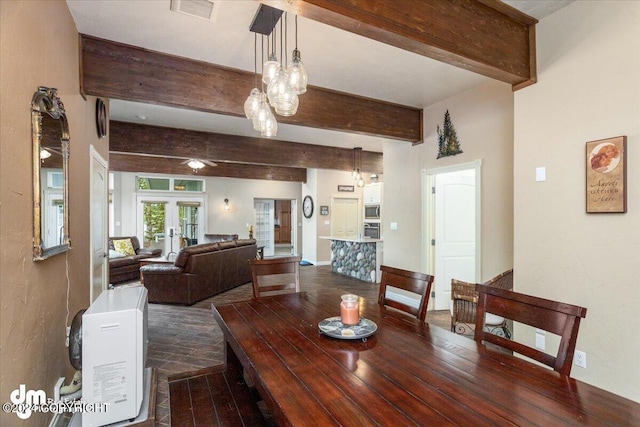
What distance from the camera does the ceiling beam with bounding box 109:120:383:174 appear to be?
4.89 metres

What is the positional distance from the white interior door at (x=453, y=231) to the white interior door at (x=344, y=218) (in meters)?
4.62

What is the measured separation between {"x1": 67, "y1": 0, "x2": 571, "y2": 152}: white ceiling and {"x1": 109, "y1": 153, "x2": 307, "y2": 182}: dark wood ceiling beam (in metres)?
3.97

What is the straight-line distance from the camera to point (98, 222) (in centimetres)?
343

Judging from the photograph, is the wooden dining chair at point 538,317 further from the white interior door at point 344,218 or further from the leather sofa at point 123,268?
the white interior door at point 344,218

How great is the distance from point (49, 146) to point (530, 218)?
3.41m

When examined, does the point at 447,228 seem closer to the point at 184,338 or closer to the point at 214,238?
the point at 184,338

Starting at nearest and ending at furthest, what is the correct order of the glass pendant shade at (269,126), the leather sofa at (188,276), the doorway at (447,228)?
1. the glass pendant shade at (269,126)
2. the doorway at (447,228)
3. the leather sofa at (188,276)

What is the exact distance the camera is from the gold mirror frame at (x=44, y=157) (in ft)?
5.12

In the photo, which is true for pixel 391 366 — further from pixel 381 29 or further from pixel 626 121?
pixel 626 121

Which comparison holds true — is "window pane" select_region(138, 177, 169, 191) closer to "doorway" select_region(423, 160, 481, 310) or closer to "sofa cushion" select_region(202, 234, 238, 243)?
"sofa cushion" select_region(202, 234, 238, 243)

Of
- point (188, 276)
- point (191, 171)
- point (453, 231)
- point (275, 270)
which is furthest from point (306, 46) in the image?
point (191, 171)

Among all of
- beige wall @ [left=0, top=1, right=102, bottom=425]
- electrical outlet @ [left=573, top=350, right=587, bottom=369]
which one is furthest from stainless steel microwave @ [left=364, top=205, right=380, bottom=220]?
beige wall @ [left=0, top=1, right=102, bottom=425]

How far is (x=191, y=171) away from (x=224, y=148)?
3520 millimetres
